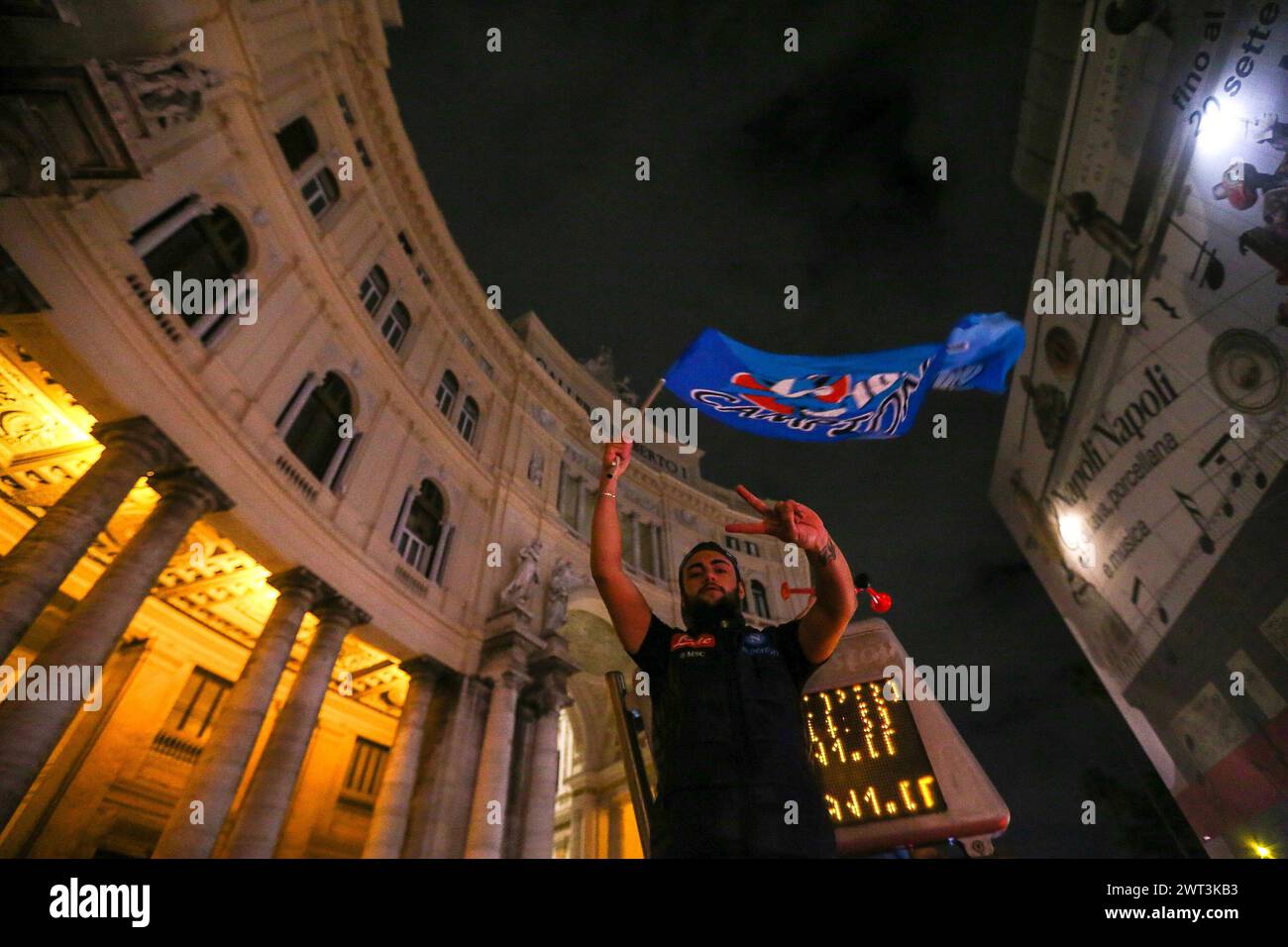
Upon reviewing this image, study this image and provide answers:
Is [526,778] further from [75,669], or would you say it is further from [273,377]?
[273,377]

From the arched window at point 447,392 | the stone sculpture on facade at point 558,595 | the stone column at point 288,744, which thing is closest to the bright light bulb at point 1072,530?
the stone sculpture on facade at point 558,595

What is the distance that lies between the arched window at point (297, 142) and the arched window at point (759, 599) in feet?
77.7

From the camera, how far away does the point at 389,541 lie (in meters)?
14.9

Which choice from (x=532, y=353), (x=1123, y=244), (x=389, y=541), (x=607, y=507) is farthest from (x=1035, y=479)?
(x=607, y=507)

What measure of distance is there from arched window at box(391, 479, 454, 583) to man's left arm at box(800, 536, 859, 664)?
47.1 feet

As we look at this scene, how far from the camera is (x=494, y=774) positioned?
13.9 m

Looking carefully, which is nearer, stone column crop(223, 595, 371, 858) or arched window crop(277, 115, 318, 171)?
stone column crop(223, 595, 371, 858)

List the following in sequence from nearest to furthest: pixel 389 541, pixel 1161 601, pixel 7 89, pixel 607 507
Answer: pixel 607 507 < pixel 7 89 < pixel 389 541 < pixel 1161 601

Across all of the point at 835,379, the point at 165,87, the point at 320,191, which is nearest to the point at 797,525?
the point at 835,379

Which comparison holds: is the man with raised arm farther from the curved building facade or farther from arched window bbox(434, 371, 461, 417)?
arched window bbox(434, 371, 461, 417)

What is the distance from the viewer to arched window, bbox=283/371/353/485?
43.5 ft

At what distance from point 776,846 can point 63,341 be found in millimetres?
11405

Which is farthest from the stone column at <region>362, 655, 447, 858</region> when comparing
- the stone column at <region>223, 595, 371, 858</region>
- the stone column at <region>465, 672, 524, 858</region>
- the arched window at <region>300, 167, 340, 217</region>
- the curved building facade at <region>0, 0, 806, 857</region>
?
the arched window at <region>300, 167, 340, 217</region>

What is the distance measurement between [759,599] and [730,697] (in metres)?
26.7
